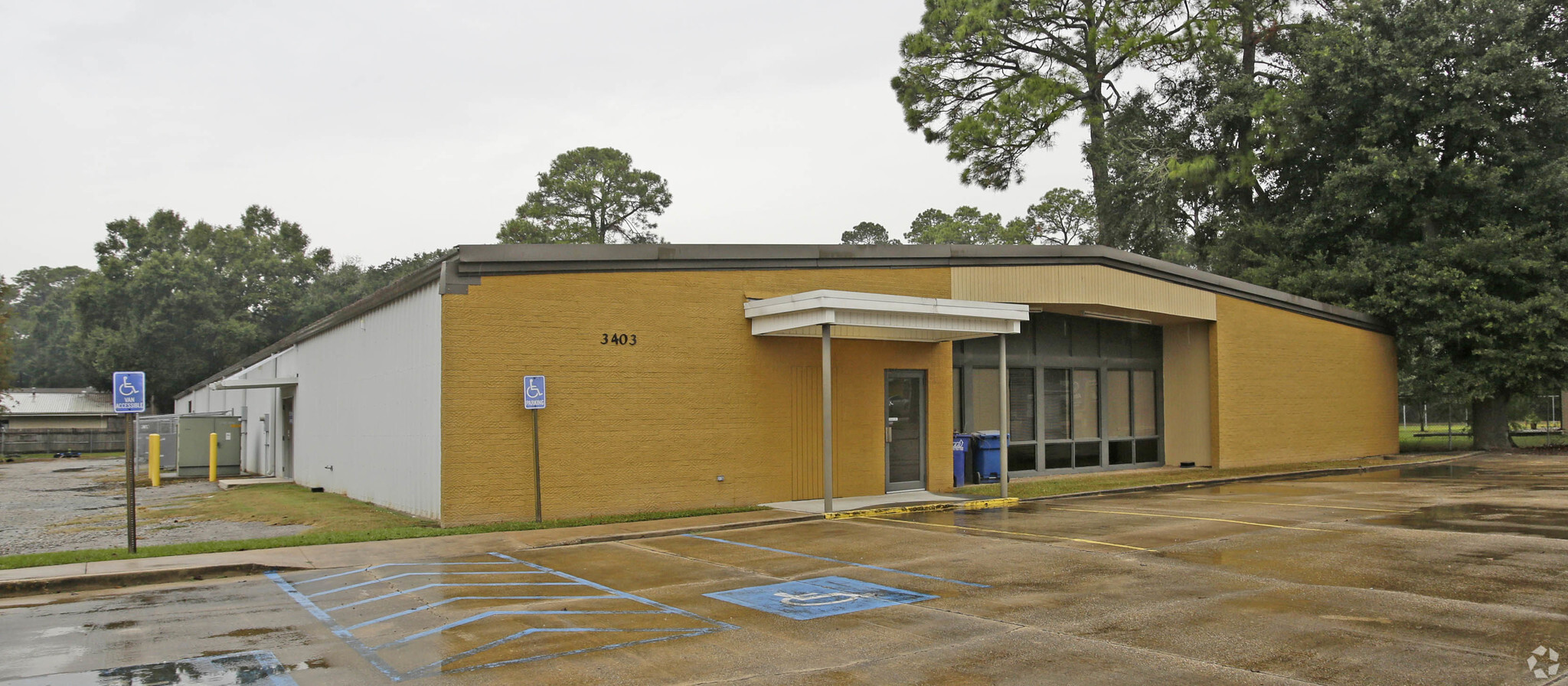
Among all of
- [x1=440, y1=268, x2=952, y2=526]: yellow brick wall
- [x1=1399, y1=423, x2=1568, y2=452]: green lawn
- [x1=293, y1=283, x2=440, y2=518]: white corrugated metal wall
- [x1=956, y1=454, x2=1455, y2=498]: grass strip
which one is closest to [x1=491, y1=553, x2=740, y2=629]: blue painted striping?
[x1=440, y1=268, x2=952, y2=526]: yellow brick wall

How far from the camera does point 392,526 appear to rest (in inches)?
586

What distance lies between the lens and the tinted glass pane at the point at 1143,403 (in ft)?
83.6

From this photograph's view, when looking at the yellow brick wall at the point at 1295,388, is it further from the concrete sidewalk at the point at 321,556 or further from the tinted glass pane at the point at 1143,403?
the concrete sidewalk at the point at 321,556

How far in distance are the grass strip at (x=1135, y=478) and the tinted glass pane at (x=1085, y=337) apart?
2.81 meters

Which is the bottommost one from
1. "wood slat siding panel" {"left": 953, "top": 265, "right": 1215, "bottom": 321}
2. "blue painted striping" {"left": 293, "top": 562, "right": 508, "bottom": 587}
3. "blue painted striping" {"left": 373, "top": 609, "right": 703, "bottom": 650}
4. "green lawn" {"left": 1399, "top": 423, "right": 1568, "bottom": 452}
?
"green lawn" {"left": 1399, "top": 423, "right": 1568, "bottom": 452}

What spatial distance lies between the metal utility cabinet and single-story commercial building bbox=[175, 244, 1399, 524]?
18.9 ft

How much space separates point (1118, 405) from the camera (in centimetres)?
2509

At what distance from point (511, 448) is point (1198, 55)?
32771mm

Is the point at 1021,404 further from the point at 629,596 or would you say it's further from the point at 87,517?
the point at 87,517

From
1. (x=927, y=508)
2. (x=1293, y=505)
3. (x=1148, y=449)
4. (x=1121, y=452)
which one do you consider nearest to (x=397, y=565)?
(x=927, y=508)

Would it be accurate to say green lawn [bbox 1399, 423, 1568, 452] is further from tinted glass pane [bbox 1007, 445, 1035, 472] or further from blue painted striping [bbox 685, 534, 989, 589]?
blue painted striping [bbox 685, 534, 989, 589]

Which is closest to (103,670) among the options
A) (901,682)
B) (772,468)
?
(901,682)

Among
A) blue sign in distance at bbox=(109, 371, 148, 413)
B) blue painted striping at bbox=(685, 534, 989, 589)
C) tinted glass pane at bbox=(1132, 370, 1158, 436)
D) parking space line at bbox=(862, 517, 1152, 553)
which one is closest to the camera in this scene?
blue painted striping at bbox=(685, 534, 989, 589)

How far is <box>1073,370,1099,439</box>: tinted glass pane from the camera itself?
23922 mm
